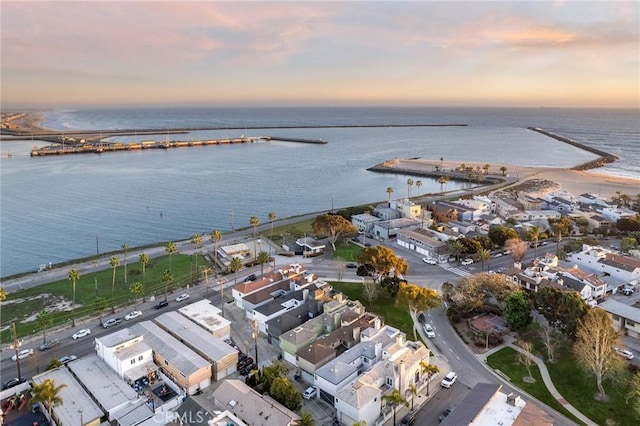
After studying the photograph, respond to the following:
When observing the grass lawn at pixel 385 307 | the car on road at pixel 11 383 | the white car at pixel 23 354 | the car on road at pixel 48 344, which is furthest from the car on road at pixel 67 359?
the grass lawn at pixel 385 307

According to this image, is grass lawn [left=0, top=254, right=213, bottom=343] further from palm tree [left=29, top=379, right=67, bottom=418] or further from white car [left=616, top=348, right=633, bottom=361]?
white car [left=616, top=348, right=633, bottom=361]

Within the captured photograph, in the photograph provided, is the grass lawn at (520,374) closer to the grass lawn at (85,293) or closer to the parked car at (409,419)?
the parked car at (409,419)

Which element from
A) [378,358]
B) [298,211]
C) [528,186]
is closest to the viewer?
[378,358]

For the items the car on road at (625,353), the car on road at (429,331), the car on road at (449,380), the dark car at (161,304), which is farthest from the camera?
the dark car at (161,304)

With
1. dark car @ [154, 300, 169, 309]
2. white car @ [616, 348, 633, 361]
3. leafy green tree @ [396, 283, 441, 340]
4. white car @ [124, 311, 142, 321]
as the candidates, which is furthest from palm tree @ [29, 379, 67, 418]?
white car @ [616, 348, 633, 361]

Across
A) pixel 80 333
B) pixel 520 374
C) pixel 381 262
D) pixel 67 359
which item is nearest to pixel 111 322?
pixel 80 333

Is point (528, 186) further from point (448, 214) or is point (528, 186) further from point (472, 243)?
point (472, 243)

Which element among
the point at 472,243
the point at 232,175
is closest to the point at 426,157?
the point at 232,175
